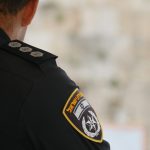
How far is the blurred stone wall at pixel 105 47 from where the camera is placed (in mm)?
5336

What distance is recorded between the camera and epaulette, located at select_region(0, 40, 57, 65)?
1271mm

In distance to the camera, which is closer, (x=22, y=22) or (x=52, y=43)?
(x=22, y=22)

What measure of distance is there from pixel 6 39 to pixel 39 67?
0.11 m

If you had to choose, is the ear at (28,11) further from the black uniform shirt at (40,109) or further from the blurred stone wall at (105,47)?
the blurred stone wall at (105,47)

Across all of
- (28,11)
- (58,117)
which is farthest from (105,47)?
(58,117)

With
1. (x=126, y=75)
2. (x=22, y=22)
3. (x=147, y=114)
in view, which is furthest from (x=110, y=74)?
(x=22, y=22)

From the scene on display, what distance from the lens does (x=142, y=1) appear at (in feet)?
19.8

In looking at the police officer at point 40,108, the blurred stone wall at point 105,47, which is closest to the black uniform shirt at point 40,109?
the police officer at point 40,108

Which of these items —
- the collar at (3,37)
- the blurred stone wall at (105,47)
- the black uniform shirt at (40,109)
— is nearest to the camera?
the black uniform shirt at (40,109)

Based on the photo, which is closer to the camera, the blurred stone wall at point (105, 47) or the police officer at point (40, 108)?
the police officer at point (40, 108)

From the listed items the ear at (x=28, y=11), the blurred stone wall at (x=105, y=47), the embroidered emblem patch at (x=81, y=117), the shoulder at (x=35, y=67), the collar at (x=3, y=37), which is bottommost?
the blurred stone wall at (x=105, y=47)

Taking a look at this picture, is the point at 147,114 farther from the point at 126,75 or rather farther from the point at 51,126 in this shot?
the point at 51,126

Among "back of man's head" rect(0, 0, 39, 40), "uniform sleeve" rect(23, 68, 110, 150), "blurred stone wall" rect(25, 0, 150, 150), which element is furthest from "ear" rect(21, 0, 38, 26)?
"blurred stone wall" rect(25, 0, 150, 150)

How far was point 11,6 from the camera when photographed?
51.8 inches
